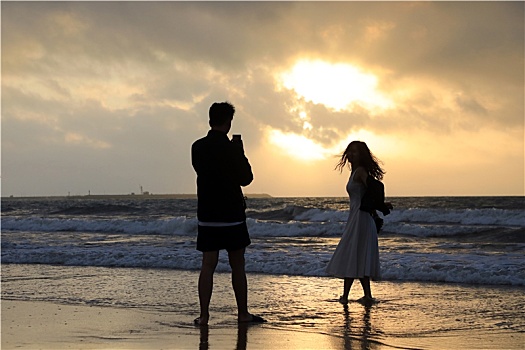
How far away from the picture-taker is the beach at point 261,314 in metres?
5.27

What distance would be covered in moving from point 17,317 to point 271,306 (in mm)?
2434

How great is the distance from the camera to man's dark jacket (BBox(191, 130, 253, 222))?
5645 millimetres

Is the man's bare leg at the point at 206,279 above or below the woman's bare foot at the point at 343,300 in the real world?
above

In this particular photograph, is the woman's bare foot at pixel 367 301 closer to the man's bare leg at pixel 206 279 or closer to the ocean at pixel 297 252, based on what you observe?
the man's bare leg at pixel 206 279

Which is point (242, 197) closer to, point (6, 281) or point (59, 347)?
point (59, 347)

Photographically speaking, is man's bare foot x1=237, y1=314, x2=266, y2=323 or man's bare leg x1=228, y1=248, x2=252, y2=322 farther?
man's bare foot x1=237, y1=314, x2=266, y2=323

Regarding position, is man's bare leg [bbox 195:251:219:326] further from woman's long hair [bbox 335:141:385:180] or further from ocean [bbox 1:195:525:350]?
woman's long hair [bbox 335:141:385:180]

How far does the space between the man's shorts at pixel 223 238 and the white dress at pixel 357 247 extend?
2.18 metres

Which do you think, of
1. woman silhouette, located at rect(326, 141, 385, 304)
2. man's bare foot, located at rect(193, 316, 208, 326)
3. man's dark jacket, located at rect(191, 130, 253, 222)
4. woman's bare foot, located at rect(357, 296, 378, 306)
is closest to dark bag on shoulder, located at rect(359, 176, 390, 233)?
woman silhouette, located at rect(326, 141, 385, 304)

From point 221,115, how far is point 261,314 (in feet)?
6.72

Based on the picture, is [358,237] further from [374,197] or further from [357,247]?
[374,197]

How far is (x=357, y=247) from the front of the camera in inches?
301

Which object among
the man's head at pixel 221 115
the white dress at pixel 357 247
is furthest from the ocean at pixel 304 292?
the man's head at pixel 221 115

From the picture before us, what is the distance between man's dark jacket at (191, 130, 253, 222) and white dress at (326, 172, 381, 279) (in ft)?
7.35
